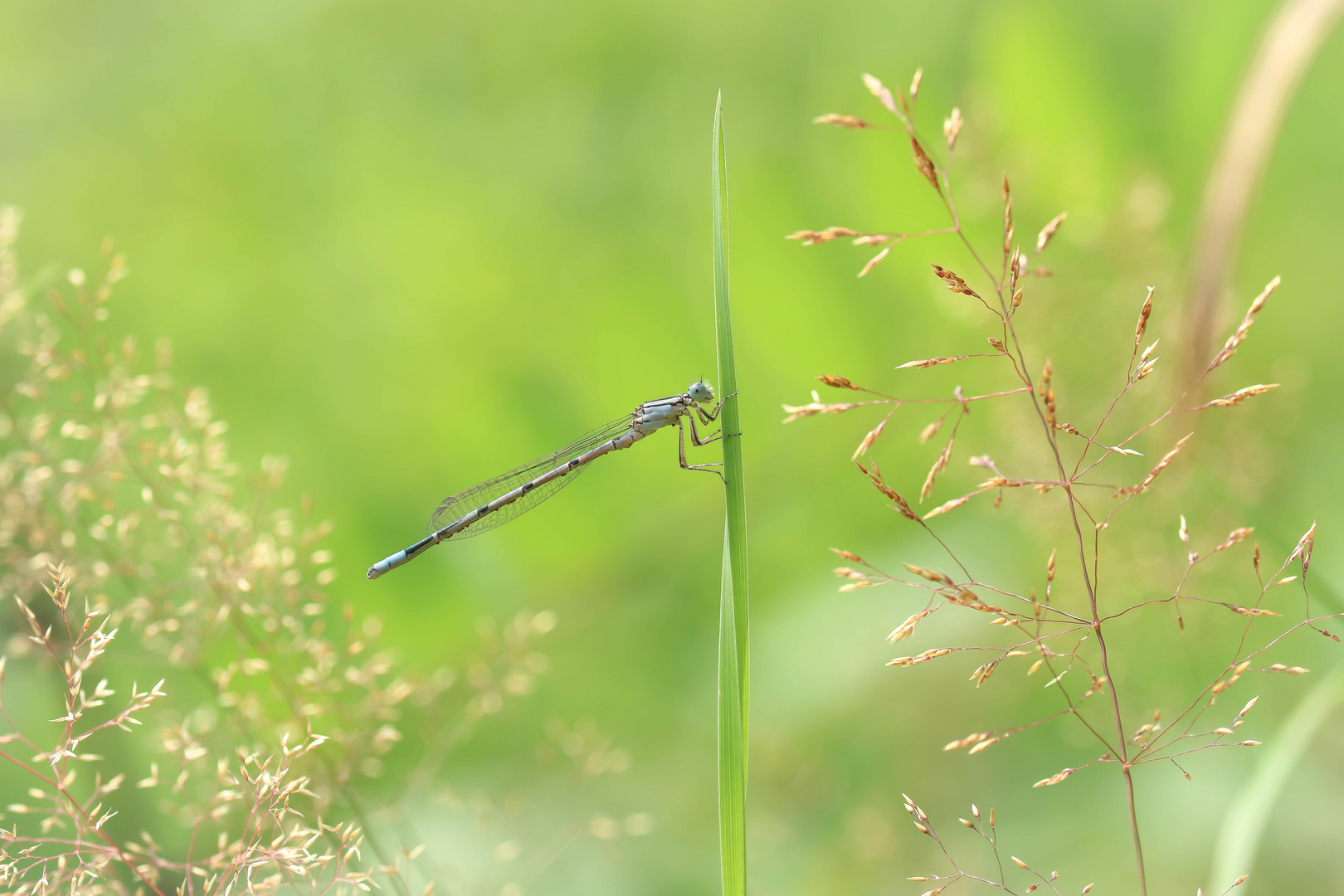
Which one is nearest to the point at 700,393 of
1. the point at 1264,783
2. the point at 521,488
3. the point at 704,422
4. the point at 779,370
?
the point at 704,422

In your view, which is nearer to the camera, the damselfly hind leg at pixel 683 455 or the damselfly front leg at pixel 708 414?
the damselfly front leg at pixel 708 414

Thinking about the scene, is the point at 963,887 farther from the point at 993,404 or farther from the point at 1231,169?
the point at 1231,169

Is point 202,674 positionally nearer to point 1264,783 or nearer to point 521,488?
point 521,488

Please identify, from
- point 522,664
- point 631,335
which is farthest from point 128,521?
point 631,335

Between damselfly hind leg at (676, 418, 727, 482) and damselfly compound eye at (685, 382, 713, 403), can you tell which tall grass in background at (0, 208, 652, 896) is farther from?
damselfly compound eye at (685, 382, 713, 403)

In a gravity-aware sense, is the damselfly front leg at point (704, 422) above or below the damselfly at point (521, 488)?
above

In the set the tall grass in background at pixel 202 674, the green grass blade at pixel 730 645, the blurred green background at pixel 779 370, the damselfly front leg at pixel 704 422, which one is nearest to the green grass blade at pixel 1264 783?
the blurred green background at pixel 779 370

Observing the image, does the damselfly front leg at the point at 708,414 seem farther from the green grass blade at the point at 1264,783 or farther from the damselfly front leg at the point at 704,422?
the green grass blade at the point at 1264,783
